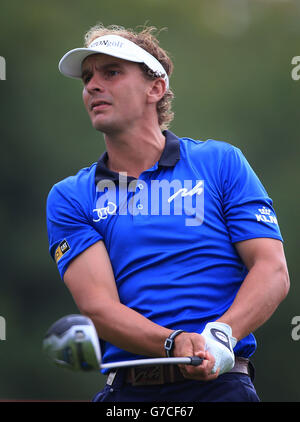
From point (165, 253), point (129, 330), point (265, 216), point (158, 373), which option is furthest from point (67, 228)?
point (265, 216)

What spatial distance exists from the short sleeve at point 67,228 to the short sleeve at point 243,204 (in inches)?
21.4

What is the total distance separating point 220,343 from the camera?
2824 millimetres

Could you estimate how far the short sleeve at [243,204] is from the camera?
314cm

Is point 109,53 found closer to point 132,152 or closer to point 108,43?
point 108,43

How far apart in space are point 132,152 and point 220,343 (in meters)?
1.03

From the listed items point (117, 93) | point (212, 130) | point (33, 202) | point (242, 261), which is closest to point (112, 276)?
point (242, 261)

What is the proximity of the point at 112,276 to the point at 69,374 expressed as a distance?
10.4m

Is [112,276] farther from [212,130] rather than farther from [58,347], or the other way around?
[212,130]

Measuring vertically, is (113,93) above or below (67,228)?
above

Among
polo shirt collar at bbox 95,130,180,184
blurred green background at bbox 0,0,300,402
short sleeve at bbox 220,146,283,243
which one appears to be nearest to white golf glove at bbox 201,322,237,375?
short sleeve at bbox 220,146,283,243

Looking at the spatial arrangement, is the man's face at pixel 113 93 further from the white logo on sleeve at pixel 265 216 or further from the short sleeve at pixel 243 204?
the white logo on sleeve at pixel 265 216

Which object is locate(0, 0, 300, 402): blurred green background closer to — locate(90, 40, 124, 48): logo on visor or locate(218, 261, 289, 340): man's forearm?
locate(90, 40, 124, 48): logo on visor

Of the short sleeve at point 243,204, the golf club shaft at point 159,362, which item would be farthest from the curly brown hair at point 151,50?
the golf club shaft at point 159,362

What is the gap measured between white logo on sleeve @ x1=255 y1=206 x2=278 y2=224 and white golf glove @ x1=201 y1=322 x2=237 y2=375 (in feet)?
1.64
